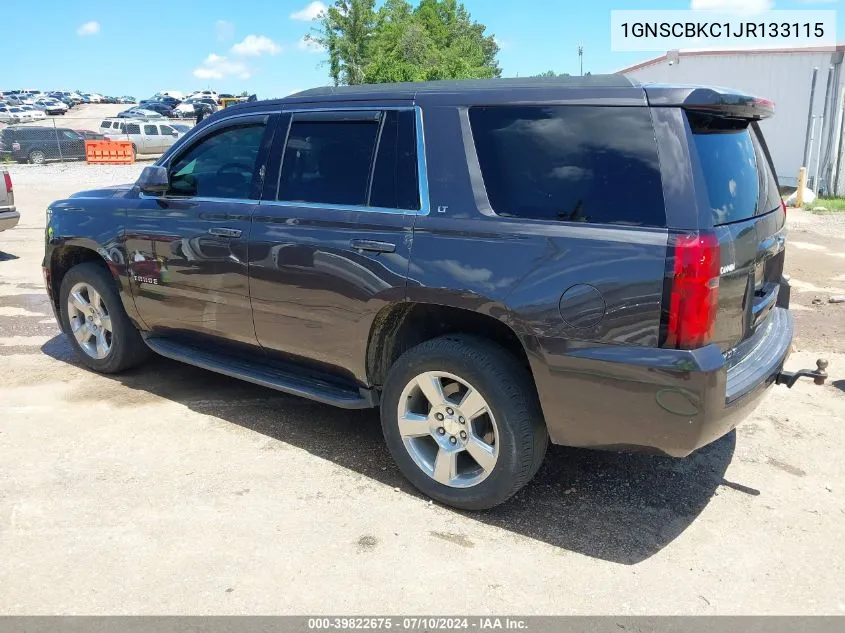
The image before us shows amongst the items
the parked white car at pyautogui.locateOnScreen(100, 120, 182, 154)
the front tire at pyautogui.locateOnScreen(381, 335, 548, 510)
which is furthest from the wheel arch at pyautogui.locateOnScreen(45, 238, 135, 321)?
the parked white car at pyautogui.locateOnScreen(100, 120, 182, 154)

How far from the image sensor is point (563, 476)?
394 centimetres

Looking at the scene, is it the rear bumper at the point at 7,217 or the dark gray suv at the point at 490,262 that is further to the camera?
the rear bumper at the point at 7,217

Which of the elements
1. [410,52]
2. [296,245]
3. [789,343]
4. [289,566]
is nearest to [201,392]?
[296,245]

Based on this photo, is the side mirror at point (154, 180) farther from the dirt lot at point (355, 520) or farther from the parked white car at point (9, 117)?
the parked white car at point (9, 117)

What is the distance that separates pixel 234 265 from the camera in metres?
4.22

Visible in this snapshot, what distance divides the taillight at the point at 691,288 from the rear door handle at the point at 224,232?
2.46 metres

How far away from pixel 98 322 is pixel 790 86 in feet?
60.2

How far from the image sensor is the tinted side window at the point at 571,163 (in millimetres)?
2963

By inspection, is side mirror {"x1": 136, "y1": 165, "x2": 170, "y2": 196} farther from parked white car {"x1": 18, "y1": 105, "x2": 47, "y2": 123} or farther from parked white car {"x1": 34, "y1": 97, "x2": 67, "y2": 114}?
parked white car {"x1": 34, "y1": 97, "x2": 67, "y2": 114}

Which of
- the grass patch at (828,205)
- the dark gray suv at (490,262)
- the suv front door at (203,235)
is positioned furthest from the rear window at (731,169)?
the grass patch at (828,205)

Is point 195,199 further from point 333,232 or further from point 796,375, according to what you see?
point 796,375

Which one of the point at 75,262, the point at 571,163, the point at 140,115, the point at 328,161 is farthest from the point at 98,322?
the point at 140,115

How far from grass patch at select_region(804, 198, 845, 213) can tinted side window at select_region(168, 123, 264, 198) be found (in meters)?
14.1

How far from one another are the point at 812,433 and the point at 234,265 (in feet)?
11.9
